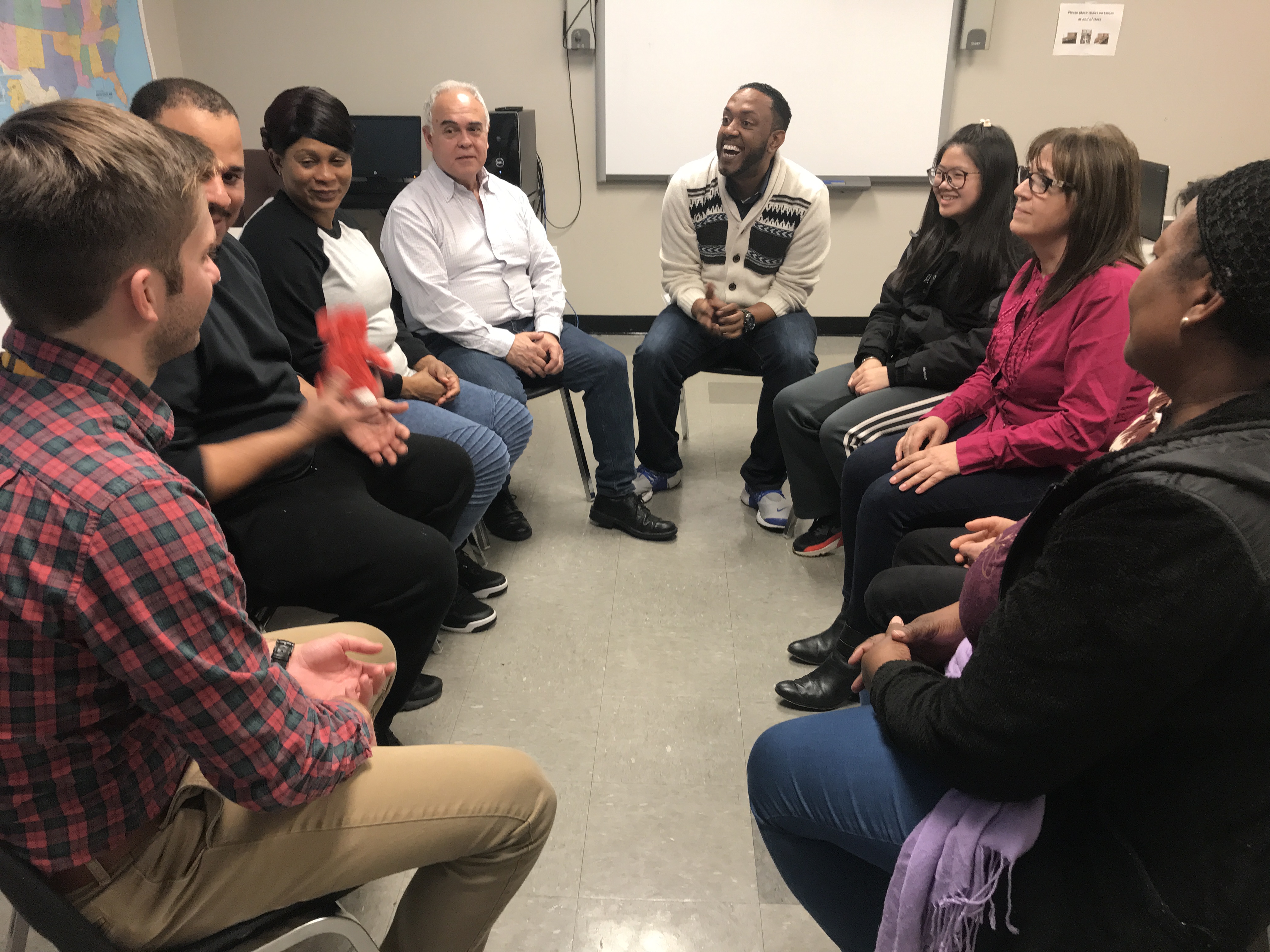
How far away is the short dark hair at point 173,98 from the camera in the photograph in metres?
1.70

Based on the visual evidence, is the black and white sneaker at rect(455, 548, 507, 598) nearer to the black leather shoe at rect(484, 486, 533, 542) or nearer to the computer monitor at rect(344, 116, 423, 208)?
the black leather shoe at rect(484, 486, 533, 542)

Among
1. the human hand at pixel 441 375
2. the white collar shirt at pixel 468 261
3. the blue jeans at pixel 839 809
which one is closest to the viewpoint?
the blue jeans at pixel 839 809

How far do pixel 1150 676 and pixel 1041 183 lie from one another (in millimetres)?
1354

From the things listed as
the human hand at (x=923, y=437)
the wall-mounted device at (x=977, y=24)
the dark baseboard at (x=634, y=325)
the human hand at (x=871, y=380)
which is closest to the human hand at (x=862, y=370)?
the human hand at (x=871, y=380)

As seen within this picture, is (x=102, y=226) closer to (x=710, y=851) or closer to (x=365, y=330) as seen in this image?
(x=365, y=330)

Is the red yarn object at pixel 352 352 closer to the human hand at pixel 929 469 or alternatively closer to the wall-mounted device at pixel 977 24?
the human hand at pixel 929 469

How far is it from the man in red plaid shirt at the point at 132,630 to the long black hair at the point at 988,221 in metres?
1.92

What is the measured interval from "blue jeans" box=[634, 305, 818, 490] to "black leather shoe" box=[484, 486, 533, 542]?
495 millimetres

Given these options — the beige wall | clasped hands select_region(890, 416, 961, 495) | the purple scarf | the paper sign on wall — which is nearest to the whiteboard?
the beige wall

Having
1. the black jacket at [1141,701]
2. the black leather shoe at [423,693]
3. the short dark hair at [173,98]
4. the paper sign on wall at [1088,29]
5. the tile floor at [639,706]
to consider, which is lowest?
the tile floor at [639,706]

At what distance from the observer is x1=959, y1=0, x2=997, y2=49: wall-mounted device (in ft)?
13.3

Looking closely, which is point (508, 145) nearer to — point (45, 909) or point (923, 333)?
point (923, 333)

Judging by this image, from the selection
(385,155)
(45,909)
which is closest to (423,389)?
(45,909)

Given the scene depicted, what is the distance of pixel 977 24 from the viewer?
409 cm
